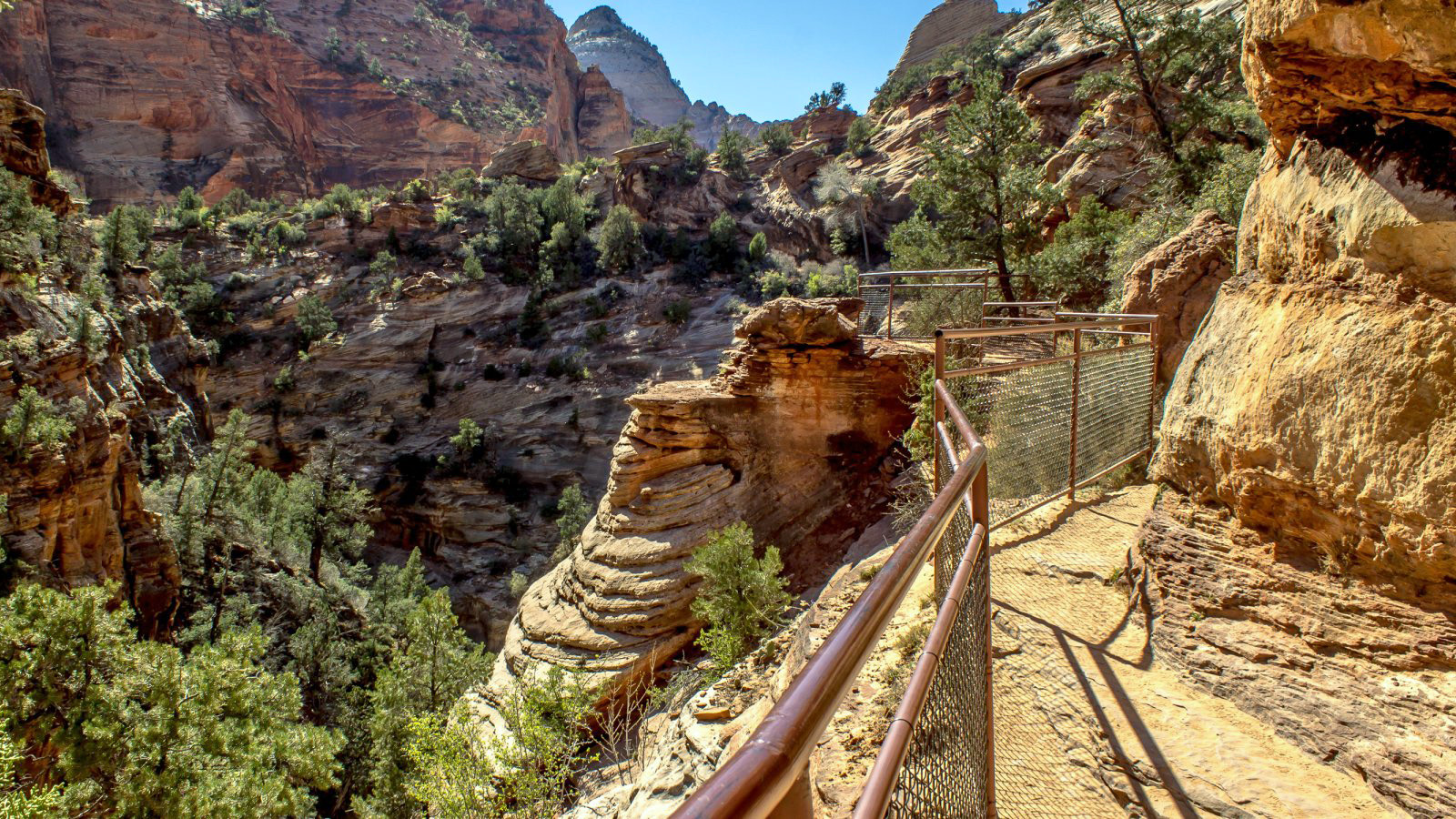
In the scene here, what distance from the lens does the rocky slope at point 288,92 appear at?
4216 centimetres

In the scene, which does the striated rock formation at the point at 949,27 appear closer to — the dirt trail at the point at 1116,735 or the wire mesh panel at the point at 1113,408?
the wire mesh panel at the point at 1113,408

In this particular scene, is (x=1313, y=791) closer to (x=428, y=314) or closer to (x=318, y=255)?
(x=428, y=314)

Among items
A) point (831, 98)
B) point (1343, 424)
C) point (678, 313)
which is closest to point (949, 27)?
point (831, 98)

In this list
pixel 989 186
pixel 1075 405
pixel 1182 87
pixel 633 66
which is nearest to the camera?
pixel 1075 405

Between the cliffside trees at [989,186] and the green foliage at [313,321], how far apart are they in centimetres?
2772

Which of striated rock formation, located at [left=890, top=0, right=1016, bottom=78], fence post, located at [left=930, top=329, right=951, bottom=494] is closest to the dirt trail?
fence post, located at [left=930, top=329, right=951, bottom=494]

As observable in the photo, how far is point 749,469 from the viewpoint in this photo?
12.5 metres

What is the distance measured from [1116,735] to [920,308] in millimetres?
10675

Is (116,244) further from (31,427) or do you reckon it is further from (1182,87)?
(1182,87)

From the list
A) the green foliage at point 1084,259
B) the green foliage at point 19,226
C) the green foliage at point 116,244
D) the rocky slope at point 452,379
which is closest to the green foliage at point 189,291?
the rocky slope at point 452,379

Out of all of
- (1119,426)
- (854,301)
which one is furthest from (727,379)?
(1119,426)

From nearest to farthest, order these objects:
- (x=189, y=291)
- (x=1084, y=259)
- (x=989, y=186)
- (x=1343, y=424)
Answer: (x=1343, y=424) → (x=1084, y=259) → (x=989, y=186) → (x=189, y=291)

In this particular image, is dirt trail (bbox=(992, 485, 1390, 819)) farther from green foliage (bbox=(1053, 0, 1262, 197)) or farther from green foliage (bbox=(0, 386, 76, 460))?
green foliage (bbox=(0, 386, 76, 460))

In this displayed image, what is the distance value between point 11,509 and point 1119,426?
1711cm
